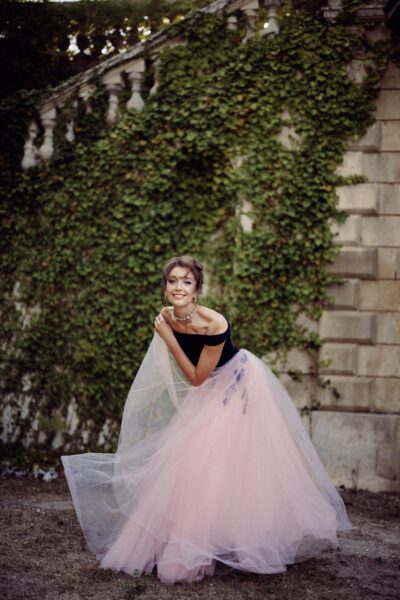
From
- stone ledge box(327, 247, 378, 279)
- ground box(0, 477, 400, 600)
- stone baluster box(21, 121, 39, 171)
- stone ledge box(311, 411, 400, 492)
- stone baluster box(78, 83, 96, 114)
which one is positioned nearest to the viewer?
ground box(0, 477, 400, 600)

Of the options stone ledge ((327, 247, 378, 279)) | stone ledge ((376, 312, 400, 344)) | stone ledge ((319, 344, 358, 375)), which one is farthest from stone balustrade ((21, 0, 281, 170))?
stone ledge ((319, 344, 358, 375))

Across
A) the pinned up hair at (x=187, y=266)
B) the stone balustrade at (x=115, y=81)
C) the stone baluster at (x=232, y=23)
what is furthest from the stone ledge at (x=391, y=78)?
the pinned up hair at (x=187, y=266)

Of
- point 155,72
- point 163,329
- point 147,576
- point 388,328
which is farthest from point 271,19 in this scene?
point 147,576

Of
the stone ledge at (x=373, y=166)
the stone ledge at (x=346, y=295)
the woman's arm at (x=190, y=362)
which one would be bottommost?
the woman's arm at (x=190, y=362)

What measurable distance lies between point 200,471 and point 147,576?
0.65m

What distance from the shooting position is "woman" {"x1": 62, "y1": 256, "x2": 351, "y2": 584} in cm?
347

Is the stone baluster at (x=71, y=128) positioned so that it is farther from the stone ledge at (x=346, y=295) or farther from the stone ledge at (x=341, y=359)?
the stone ledge at (x=341, y=359)

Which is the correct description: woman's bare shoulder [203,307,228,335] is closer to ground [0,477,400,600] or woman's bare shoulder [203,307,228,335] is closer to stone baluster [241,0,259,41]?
ground [0,477,400,600]

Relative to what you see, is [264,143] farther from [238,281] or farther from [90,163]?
[90,163]

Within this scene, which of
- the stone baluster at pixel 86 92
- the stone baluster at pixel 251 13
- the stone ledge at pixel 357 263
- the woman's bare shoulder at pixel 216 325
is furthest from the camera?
the stone baluster at pixel 86 92

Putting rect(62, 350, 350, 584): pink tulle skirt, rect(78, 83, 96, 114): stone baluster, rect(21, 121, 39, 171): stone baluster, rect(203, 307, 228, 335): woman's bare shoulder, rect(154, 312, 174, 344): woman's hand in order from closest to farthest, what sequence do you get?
rect(62, 350, 350, 584): pink tulle skirt, rect(203, 307, 228, 335): woman's bare shoulder, rect(154, 312, 174, 344): woman's hand, rect(78, 83, 96, 114): stone baluster, rect(21, 121, 39, 171): stone baluster

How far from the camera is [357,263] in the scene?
636 cm

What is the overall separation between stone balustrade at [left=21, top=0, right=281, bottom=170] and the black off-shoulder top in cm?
363

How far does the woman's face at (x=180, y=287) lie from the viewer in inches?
144
